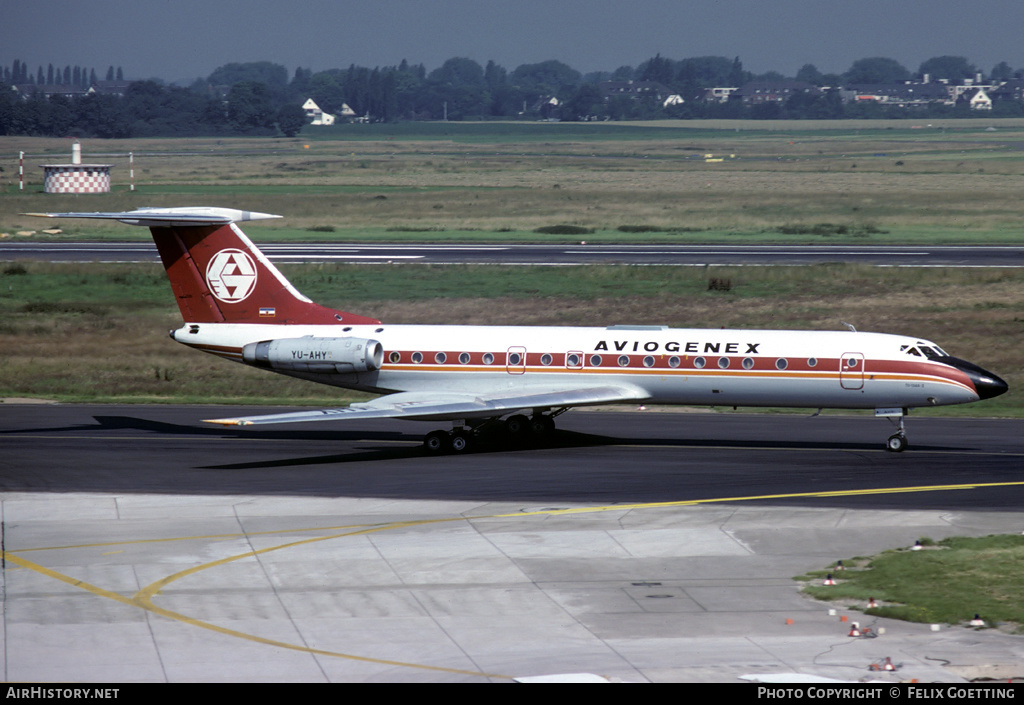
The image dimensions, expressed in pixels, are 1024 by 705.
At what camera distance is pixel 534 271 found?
2628 inches

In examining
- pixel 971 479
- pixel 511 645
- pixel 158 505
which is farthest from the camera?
pixel 971 479

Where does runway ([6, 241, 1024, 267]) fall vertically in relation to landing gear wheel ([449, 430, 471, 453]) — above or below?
above

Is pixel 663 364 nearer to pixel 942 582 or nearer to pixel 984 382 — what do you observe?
pixel 984 382

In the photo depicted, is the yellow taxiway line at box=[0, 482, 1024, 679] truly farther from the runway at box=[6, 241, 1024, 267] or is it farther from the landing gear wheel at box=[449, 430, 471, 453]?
the runway at box=[6, 241, 1024, 267]

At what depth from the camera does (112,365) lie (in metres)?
48.8

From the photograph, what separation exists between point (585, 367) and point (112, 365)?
76.0 feet

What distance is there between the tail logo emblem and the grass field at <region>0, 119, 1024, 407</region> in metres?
7.68

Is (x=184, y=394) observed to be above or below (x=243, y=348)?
below

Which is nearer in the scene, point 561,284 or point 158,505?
point 158,505

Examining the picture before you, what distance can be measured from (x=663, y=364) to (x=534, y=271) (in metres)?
33.8

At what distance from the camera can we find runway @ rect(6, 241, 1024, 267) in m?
70.5

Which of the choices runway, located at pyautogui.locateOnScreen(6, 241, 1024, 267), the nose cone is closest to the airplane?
the nose cone

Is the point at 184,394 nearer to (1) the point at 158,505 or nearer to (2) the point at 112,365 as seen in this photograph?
(2) the point at 112,365
